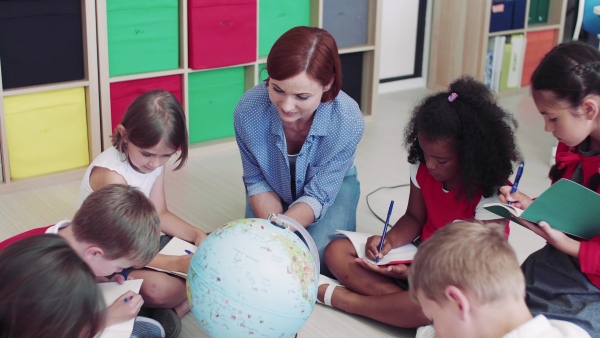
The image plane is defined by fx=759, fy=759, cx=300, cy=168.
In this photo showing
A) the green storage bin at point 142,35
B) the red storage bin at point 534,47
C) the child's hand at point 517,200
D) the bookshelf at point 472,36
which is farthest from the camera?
the red storage bin at point 534,47

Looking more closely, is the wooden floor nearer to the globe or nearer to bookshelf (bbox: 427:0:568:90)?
the globe

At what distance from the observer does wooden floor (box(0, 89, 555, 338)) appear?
2.33 m

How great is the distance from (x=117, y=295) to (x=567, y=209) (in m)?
1.16

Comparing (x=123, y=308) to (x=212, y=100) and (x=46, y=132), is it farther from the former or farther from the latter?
(x=212, y=100)

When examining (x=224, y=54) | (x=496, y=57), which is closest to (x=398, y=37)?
(x=496, y=57)

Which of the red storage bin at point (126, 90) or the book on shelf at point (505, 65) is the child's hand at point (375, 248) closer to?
the red storage bin at point (126, 90)

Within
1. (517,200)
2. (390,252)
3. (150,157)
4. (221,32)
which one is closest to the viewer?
(517,200)

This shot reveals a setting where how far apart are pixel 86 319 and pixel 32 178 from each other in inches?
79.7

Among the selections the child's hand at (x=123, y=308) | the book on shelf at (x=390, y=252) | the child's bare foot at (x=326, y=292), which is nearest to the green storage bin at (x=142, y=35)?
the book on shelf at (x=390, y=252)

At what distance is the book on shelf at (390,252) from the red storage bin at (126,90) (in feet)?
4.40

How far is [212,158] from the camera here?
367cm

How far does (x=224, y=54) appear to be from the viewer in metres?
3.57

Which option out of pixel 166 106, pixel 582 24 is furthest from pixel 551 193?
pixel 582 24

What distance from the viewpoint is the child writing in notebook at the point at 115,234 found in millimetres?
1808
